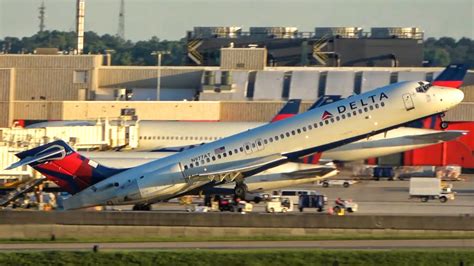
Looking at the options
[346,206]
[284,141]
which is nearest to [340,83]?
[346,206]

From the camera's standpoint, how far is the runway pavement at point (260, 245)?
189 feet

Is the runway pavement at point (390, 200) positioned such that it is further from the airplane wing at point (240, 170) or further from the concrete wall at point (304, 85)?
the concrete wall at point (304, 85)

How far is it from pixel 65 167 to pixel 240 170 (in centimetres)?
1031

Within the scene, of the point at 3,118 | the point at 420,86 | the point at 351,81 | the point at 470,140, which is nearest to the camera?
the point at 420,86

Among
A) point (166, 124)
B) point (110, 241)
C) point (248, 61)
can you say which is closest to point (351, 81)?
point (248, 61)

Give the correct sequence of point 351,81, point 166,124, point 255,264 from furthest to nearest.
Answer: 1. point 351,81
2. point 166,124
3. point 255,264

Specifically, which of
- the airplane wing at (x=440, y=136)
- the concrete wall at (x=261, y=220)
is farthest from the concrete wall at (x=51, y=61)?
the concrete wall at (x=261, y=220)

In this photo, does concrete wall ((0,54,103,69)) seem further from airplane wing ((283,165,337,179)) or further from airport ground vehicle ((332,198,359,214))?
airport ground vehicle ((332,198,359,214))

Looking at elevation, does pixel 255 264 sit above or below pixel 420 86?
below

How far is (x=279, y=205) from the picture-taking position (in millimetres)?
A: 83562

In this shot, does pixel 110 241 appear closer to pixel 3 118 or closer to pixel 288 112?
pixel 288 112

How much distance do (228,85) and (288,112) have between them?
24525 millimetres

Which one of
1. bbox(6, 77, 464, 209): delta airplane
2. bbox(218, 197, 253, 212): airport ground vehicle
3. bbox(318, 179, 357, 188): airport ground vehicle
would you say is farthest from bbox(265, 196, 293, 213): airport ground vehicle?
bbox(318, 179, 357, 188): airport ground vehicle

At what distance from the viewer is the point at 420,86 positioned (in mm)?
79312
